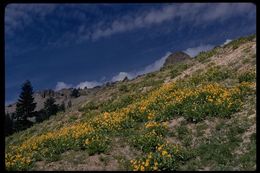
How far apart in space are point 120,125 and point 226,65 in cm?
981

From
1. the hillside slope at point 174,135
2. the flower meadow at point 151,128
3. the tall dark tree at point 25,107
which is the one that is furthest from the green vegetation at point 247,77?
the tall dark tree at point 25,107

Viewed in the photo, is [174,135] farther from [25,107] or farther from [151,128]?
[25,107]

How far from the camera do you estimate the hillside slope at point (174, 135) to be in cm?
1502

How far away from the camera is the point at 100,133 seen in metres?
19.1

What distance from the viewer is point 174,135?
17.8 metres

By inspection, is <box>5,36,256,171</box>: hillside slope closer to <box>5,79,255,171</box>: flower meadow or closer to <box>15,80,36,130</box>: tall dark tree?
<box>5,79,255,171</box>: flower meadow

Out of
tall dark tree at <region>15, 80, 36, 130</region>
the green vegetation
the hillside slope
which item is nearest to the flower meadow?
the hillside slope

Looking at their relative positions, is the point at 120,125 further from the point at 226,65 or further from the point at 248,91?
the point at 226,65

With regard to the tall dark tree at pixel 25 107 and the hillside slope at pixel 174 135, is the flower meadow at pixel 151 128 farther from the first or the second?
the tall dark tree at pixel 25 107

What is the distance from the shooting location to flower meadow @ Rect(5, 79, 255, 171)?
15664mm

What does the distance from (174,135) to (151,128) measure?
121cm

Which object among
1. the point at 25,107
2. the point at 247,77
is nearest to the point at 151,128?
the point at 247,77

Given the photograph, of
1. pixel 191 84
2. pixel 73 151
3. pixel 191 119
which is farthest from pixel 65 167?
pixel 191 84

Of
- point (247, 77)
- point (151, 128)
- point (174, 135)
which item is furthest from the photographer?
point (247, 77)
